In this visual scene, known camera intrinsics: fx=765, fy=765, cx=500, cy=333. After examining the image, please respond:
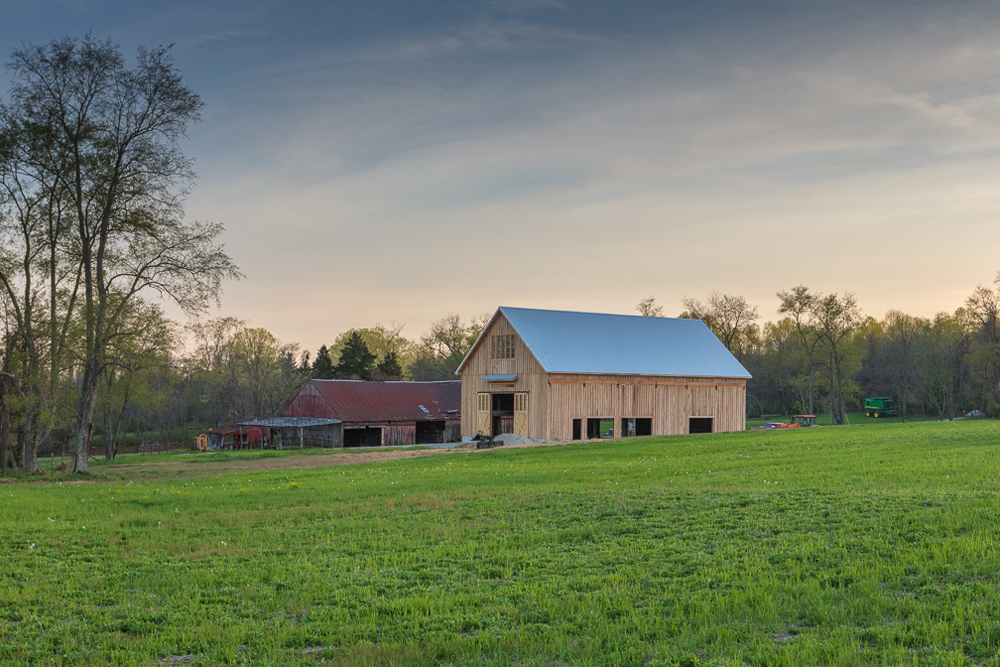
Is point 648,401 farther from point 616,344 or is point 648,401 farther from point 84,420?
point 84,420

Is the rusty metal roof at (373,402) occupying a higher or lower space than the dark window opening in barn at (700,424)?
higher

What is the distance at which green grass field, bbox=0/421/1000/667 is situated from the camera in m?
7.35

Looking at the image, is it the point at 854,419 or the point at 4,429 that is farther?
the point at 854,419

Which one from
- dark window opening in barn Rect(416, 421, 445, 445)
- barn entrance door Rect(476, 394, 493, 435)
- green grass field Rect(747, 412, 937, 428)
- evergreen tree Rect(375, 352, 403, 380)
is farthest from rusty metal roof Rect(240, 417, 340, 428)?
green grass field Rect(747, 412, 937, 428)

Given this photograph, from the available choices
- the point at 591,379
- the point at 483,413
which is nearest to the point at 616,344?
the point at 591,379

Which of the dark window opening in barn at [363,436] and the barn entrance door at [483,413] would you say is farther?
the dark window opening in barn at [363,436]

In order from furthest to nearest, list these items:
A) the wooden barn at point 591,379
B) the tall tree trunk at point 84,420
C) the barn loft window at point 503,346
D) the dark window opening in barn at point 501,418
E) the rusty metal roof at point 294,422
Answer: the rusty metal roof at point 294,422 → the dark window opening in barn at point 501,418 → the barn loft window at point 503,346 → the wooden barn at point 591,379 → the tall tree trunk at point 84,420

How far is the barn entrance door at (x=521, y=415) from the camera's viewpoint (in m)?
49.8

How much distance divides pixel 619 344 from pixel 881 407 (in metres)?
61.8

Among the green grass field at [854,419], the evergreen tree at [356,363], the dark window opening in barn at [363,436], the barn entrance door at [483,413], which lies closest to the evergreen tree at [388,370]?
the evergreen tree at [356,363]

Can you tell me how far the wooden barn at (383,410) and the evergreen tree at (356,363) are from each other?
1909 cm

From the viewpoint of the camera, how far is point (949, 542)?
994 centimetres

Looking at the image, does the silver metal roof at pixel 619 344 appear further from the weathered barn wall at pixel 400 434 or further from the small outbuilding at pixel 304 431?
the small outbuilding at pixel 304 431

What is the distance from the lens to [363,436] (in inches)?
2482
